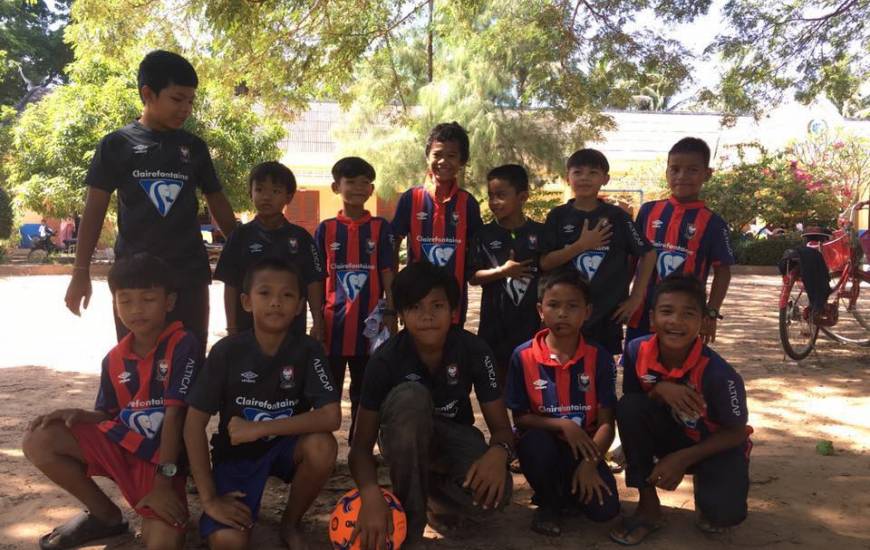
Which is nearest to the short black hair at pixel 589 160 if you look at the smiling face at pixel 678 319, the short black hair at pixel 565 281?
the short black hair at pixel 565 281

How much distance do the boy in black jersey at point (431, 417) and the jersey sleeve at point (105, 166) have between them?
4.60ft

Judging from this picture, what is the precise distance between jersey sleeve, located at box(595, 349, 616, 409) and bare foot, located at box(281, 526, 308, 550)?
133 cm

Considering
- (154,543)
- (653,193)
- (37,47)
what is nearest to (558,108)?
(154,543)

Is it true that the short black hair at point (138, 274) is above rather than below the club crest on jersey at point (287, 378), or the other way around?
above

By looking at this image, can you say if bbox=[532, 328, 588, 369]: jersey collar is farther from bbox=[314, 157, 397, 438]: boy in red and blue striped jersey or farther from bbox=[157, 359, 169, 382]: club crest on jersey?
bbox=[157, 359, 169, 382]: club crest on jersey

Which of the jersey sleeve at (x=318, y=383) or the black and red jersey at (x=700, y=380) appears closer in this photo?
the jersey sleeve at (x=318, y=383)

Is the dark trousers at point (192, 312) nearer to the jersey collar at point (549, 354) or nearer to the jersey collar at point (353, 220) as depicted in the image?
the jersey collar at point (353, 220)

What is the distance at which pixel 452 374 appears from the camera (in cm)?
304

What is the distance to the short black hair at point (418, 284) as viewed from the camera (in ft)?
9.66

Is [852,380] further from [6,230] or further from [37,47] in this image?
[37,47]

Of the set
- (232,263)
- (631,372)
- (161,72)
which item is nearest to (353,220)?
(232,263)

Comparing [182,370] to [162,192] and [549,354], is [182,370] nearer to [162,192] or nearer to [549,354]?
[162,192]

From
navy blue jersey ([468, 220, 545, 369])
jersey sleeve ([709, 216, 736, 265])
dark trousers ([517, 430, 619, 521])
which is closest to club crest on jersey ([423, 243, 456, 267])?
navy blue jersey ([468, 220, 545, 369])

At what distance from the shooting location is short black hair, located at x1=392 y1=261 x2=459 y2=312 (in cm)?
294
